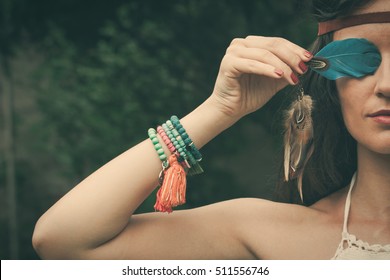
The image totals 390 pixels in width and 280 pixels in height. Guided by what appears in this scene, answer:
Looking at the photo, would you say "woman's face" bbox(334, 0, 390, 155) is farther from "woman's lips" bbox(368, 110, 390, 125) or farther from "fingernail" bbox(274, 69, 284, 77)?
"fingernail" bbox(274, 69, 284, 77)

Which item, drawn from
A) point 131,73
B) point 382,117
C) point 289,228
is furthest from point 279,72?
point 131,73

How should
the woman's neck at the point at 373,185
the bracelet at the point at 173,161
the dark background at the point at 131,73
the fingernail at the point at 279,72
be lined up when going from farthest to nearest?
the dark background at the point at 131,73
the woman's neck at the point at 373,185
the bracelet at the point at 173,161
the fingernail at the point at 279,72

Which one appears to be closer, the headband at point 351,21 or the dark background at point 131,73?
the headband at point 351,21

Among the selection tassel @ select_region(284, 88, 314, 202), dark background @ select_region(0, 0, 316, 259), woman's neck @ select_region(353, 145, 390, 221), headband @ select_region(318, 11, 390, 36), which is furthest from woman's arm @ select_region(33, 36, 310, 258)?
dark background @ select_region(0, 0, 316, 259)

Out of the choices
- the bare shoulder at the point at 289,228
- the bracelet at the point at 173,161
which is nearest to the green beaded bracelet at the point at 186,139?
the bracelet at the point at 173,161

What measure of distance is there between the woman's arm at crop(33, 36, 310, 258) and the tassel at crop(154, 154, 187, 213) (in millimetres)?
46

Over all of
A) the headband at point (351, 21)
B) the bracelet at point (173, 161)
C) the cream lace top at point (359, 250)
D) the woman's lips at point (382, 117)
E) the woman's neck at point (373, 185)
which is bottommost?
the cream lace top at point (359, 250)

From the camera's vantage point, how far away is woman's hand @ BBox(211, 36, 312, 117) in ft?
6.75

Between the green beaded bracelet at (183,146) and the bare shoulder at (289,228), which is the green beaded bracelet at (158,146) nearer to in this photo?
the green beaded bracelet at (183,146)

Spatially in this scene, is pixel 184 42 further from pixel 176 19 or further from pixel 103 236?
pixel 103 236

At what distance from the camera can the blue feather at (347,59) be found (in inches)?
81.8

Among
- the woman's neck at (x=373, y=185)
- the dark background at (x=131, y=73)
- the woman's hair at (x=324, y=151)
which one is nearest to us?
the woman's neck at (x=373, y=185)

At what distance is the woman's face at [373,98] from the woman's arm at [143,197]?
198 millimetres
